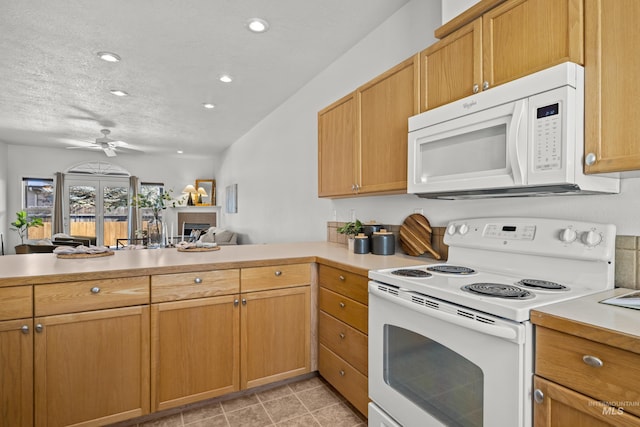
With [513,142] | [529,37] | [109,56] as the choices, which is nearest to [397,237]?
[513,142]

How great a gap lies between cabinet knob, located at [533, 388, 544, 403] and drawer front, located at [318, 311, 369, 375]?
0.85m

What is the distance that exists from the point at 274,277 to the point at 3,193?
7.14 metres

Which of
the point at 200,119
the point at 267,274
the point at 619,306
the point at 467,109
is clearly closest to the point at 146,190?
the point at 200,119

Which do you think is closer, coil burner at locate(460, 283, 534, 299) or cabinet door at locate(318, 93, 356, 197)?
coil burner at locate(460, 283, 534, 299)

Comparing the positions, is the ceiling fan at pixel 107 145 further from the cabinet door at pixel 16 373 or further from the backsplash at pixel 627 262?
the backsplash at pixel 627 262

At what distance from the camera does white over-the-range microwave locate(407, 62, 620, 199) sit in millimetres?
1122

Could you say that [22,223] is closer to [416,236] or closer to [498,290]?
[416,236]

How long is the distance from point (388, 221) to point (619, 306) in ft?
4.90

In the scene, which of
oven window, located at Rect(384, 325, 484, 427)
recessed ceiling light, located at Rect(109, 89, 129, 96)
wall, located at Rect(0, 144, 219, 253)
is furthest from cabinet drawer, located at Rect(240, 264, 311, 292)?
wall, located at Rect(0, 144, 219, 253)

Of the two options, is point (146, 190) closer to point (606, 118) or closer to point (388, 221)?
point (388, 221)

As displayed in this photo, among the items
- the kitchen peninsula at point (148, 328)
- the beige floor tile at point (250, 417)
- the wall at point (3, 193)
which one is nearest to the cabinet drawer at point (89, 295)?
the kitchen peninsula at point (148, 328)

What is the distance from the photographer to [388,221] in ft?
7.89

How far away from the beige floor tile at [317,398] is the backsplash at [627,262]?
1568 millimetres

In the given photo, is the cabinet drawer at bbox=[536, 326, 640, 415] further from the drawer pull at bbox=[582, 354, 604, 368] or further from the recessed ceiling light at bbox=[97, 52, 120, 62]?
the recessed ceiling light at bbox=[97, 52, 120, 62]
